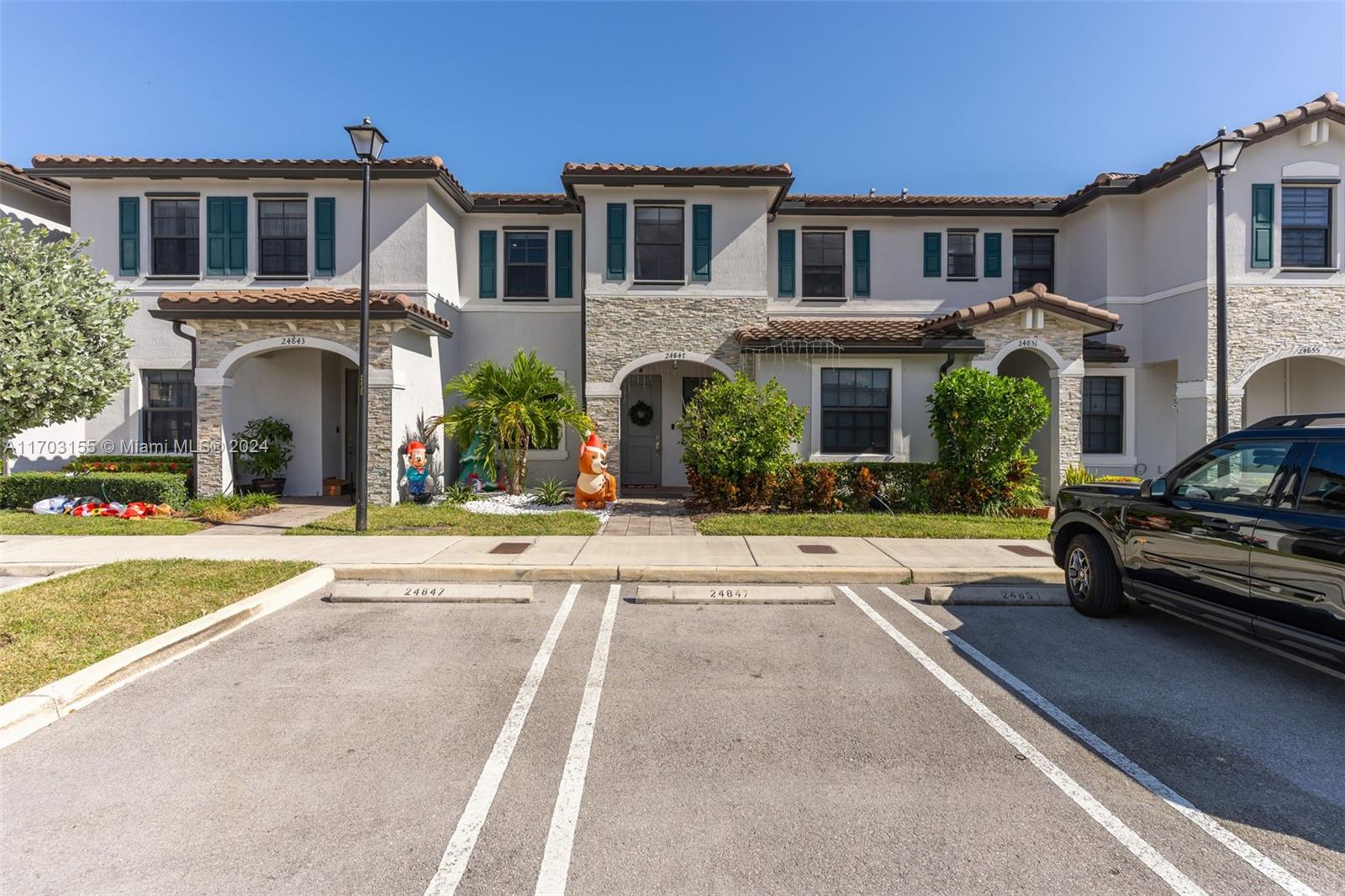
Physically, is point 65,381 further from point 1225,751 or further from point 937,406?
point 937,406

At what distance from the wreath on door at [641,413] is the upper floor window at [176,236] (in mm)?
10361

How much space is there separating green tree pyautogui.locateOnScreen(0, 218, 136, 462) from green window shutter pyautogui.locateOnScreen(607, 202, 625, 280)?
9.13m

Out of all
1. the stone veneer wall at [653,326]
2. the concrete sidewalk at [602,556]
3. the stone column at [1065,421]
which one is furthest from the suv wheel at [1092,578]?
the stone veneer wall at [653,326]

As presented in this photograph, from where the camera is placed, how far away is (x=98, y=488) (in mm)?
12031

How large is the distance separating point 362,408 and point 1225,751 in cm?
1067

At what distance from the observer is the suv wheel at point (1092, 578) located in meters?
6.24

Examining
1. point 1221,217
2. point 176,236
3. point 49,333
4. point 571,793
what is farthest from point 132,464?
point 1221,217

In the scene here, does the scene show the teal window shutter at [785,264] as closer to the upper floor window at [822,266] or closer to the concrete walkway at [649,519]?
the upper floor window at [822,266]

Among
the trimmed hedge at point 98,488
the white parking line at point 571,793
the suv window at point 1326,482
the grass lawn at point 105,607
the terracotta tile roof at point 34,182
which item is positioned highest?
the terracotta tile roof at point 34,182

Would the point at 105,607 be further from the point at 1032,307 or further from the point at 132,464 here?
the point at 1032,307

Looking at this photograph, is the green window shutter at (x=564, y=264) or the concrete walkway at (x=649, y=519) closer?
the concrete walkway at (x=649, y=519)

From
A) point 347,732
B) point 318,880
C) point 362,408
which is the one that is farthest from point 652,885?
point 362,408

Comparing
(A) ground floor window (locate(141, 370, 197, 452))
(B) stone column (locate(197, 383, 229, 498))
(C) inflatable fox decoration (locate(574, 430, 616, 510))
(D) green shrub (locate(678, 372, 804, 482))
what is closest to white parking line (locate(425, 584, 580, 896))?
(D) green shrub (locate(678, 372, 804, 482))

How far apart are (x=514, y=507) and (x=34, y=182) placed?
1337cm
